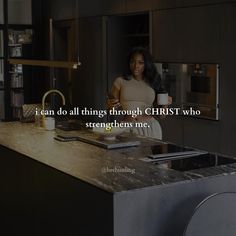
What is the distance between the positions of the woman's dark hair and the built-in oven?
2.79 feet

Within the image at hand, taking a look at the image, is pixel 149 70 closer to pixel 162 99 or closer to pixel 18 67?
pixel 162 99

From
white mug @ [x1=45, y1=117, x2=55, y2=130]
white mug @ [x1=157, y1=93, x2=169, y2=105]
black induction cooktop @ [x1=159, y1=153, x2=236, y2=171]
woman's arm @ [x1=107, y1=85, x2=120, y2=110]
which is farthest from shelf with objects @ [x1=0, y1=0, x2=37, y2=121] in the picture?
black induction cooktop @ [x1=159, y1=153, x2=236, y2=171]

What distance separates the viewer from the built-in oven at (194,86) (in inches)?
199

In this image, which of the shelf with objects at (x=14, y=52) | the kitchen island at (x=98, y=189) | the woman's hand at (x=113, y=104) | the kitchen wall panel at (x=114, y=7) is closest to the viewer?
the kitchen island at (x=98, y=189)

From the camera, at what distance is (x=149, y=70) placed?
14.4ft

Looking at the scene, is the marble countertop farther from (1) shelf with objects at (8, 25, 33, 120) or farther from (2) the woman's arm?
(1) shelf with objects at (8, 25, 33, 120)

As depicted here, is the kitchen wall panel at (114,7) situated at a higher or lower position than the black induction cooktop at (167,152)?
higher

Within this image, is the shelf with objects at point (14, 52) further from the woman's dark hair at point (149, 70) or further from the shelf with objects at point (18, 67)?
the woman's dark hair at point (149, 70)

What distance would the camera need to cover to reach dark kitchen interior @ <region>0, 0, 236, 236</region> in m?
2.38

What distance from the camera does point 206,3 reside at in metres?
5.04

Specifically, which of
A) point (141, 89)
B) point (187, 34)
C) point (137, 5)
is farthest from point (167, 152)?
point (137, 5)

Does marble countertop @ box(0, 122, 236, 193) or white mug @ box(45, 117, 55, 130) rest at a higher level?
white mug @ box(45, 117, 55, 130)

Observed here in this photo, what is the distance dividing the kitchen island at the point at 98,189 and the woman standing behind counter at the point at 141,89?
3.11ft

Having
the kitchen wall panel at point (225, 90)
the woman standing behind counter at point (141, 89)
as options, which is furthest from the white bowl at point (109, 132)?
the kitchen wall panel at point (225, 90)
